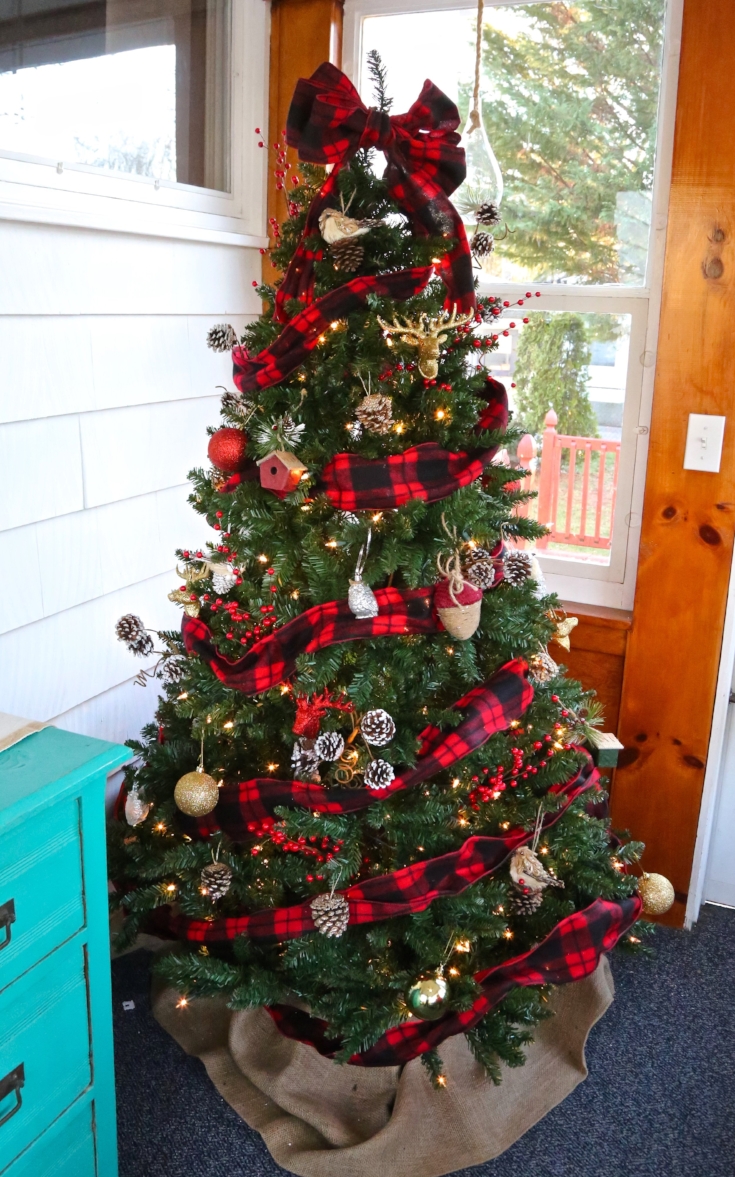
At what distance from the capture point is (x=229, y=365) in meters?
2.16

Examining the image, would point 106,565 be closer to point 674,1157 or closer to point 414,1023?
point 414,1023

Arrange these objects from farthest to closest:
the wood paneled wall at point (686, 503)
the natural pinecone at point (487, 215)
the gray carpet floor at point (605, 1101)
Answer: the wood paneled wall at point (686, 503) < the natural pinecone at point (487, 215) < the gray carpet floor at point (605, 1101)

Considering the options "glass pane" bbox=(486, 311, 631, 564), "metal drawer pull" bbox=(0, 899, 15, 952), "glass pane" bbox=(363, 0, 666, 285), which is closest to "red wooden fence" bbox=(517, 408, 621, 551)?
"glass pane" bbox=(486, 311, 631, 564)

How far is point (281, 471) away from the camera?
146 centimetres

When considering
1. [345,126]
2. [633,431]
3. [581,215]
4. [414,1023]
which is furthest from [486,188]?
[414,1023]

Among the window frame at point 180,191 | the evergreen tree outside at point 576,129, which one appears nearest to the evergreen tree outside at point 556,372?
the evergreen tree outside at point 576,129

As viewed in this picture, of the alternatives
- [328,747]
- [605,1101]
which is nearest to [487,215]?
[328,747]

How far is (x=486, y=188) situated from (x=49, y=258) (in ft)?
2.47

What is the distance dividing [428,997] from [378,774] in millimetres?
350

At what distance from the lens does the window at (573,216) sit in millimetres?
1968

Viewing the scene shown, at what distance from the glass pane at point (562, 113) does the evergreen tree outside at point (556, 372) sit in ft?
0.33

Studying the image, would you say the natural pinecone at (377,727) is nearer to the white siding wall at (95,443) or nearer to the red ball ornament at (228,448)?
the red ball ornament at (228,448)

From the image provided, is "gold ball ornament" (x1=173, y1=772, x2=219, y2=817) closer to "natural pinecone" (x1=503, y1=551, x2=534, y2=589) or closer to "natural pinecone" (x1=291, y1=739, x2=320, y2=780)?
"natural pinecone" (x1=291, y1=739, x2=320, y2=780)

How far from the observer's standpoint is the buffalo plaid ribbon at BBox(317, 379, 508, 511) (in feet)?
4.70
